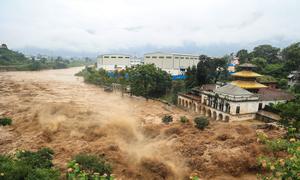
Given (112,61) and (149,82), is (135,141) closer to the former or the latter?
(149,82)

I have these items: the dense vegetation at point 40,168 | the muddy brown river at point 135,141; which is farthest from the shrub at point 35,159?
the muddy brown river at point 135,141

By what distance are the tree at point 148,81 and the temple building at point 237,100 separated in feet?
29.5

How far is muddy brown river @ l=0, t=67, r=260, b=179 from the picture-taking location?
54.5 feet

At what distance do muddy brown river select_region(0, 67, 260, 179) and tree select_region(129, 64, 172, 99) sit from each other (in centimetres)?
667

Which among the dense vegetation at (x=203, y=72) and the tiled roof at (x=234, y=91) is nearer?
the tiled roof at (x=234, y=91)

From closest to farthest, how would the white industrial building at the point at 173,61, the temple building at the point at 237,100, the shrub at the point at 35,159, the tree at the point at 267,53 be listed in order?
the shrub at the point at 35,159 < the temple building at the point at 237,100 < the tree at the point at 267,53 < the white industrial building at the point at 173,61

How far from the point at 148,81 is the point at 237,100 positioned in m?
16.6

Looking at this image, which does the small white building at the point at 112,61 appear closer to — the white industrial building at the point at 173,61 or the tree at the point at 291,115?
the white industrial building at the point at 173,61

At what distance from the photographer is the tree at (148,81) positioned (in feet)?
125

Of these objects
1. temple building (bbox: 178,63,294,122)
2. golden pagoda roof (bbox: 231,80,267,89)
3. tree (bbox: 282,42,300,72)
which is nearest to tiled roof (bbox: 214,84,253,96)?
temple building (bbox: 178,63,294,122)

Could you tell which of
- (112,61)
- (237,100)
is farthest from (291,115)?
(112,61)

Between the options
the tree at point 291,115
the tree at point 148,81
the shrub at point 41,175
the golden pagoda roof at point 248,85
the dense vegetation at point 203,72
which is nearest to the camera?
the shrub at point 41,175

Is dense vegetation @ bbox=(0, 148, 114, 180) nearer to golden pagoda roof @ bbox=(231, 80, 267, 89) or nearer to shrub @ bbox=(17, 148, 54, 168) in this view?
shrub @ bbox=(17, 148, 54, 168)

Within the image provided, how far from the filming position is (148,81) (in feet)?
127
